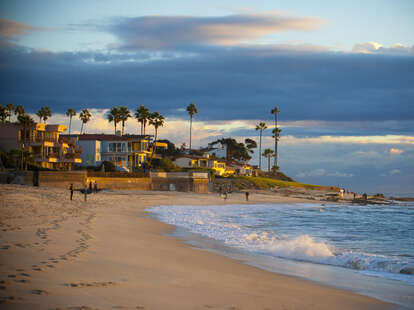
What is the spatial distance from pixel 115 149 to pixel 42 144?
52.9ft

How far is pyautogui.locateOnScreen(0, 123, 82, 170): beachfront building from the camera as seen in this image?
217 ft

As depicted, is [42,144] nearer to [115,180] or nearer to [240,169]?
[115,180]

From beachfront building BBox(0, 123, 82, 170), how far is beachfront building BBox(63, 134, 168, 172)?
6.11 meters

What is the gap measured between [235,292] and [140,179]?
54.9m

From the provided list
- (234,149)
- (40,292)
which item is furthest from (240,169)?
(40,292)

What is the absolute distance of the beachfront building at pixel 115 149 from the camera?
7819cm

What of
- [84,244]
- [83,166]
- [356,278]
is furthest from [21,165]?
[356,278]

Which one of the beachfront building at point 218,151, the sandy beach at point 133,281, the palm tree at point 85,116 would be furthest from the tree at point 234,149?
the sandy beach at point 133,281

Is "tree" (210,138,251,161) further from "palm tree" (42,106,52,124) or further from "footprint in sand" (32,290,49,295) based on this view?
"footprint in sand" (32,290,49,295)

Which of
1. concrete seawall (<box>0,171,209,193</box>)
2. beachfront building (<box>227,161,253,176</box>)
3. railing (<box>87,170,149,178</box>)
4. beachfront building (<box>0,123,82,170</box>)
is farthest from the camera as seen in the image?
beachfront building (<box>227,161,253,176</box>)

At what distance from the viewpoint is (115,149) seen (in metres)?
80.9

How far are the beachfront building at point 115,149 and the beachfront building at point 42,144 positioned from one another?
20.0ft

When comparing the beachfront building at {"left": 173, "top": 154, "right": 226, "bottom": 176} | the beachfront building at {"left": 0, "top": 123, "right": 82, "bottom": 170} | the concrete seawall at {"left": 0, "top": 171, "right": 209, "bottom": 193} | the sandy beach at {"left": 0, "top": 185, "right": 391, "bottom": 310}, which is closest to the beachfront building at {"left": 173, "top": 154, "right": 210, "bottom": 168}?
the beachfront building at {"left": 173, "top": 154, "right": 226, "bottom": 176}

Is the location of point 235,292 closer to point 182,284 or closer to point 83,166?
point 182,284
